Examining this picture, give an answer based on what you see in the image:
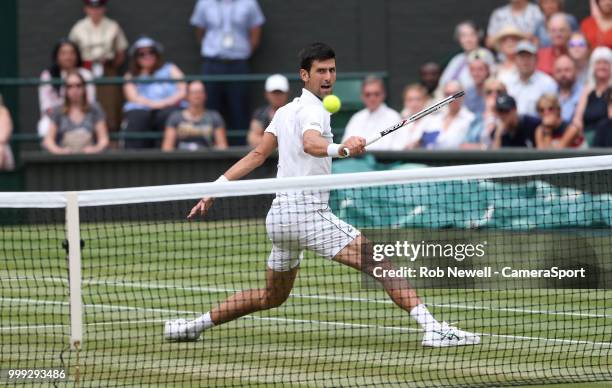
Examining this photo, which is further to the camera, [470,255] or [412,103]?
[412,103]

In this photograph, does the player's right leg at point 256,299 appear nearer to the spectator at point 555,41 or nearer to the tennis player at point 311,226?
the tennis player at point 311,226

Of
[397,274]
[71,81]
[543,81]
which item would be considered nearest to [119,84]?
[71,81]

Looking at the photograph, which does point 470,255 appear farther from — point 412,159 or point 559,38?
point 559,38

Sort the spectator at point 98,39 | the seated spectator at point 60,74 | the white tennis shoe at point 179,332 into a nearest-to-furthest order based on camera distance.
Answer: the white tennis shoe at point 179,332 < the seated spectator at point 60,74 < the spectator at point 98,39

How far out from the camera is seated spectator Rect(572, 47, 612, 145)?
16000mm

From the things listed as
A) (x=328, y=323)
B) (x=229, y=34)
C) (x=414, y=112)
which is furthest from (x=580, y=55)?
(x=328, y=323)

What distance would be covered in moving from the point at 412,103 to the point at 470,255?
5.21 metres

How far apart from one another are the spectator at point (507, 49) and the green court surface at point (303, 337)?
194 inches

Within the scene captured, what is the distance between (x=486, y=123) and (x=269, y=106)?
2855mm

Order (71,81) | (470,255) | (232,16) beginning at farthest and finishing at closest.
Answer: (232,16) → (71,81) → (470,255)

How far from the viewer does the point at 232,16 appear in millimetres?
19516

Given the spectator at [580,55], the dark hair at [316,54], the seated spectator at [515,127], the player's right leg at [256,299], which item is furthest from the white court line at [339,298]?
the spectator at [580,55]

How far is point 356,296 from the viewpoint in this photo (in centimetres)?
1208

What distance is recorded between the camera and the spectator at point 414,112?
1711 cm
